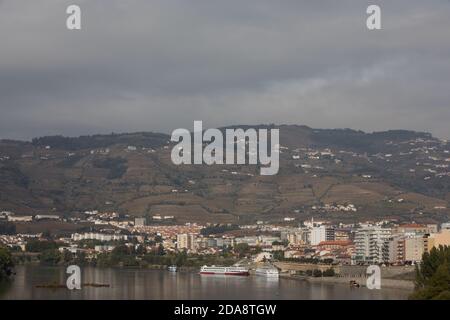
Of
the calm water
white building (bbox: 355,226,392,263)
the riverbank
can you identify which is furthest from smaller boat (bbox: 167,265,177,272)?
the calm water

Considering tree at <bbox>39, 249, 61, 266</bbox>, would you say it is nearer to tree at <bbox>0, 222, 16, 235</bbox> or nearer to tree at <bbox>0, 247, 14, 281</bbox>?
tree at <bbox>0, 247, 14, 281</bbox>

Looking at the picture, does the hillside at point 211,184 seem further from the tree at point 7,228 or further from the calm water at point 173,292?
the calm water at point 173,292

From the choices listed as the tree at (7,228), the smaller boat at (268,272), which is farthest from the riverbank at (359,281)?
the tree at (7,228)

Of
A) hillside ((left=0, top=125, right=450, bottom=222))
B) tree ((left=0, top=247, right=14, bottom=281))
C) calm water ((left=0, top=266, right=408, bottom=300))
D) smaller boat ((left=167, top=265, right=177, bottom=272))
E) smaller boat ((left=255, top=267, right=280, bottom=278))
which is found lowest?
smaller boat ((left=167, top=265, right=177, bottom=272))

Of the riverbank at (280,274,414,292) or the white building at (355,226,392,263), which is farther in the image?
the white building at (355,226,392,263)

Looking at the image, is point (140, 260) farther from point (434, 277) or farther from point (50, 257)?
point (434, 277)

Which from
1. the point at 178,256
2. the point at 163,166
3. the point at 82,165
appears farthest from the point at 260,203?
the point at 178,256

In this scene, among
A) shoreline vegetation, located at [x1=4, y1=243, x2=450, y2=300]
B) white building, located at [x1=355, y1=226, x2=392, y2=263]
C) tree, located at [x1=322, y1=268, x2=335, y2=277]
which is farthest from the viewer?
white building, located at [x1=355, y1=226, x2=392, y2=263]
